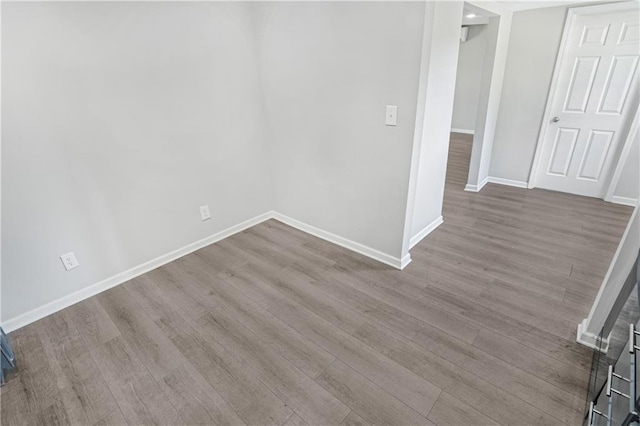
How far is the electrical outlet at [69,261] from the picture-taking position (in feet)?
6.73

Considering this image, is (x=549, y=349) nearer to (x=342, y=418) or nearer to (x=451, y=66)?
(x=342, y=418)

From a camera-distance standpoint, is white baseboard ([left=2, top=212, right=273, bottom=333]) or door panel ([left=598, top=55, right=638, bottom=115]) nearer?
white baseboard ([left=2, top=212, right=273, bottom=333])

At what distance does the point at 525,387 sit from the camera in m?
1.49

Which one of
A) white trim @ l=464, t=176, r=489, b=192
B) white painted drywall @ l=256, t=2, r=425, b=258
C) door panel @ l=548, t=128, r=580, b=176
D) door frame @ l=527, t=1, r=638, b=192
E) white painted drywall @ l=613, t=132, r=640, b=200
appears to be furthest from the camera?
white trim @ l=464, t=176, r=489, b=192

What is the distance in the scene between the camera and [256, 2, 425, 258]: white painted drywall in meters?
1.96

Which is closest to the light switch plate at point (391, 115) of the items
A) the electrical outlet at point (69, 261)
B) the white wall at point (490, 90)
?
the white wall at point (490, 90)

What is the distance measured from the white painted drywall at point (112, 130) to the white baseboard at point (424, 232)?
1.78 m

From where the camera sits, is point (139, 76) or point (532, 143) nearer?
point (139, 76)

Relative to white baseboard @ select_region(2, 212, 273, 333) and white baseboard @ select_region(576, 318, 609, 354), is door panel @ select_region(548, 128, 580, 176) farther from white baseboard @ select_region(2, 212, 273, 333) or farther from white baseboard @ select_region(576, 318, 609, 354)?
white baseboard @ select_region(2, 212, 273, 333)

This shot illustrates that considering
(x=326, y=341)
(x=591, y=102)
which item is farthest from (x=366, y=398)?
(x=591, y=102)

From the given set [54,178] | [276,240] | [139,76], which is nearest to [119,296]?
[54,178]

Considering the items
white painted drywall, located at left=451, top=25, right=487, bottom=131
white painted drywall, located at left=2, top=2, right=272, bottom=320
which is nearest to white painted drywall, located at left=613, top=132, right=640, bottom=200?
white painted drywall, located at left=2, top=2, right=272, bottom=320

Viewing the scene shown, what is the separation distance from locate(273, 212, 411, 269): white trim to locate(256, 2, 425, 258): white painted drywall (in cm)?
4

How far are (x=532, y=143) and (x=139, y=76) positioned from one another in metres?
4.23
